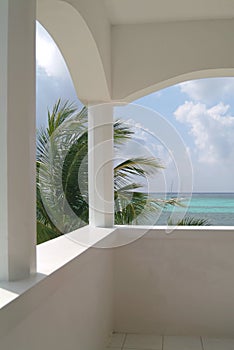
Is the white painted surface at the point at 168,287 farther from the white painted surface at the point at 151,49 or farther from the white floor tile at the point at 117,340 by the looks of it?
the white painted surface at the point at 151,49

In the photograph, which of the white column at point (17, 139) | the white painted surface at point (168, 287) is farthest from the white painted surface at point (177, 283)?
the white column at point (17, 139)

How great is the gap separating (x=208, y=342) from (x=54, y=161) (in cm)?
302

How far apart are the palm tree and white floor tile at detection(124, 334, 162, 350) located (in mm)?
2030

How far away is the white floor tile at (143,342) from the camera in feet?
10.2

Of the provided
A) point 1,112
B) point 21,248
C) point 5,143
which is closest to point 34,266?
point 21,248

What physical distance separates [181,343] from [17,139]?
2.36 m

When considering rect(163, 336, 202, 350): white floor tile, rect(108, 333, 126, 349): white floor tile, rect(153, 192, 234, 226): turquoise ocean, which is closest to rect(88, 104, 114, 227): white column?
rect(108, 333, 126, 349): white floor tile

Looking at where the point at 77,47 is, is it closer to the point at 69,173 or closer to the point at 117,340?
the point at 117,340

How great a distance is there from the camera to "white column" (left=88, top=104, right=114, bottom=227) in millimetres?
3545

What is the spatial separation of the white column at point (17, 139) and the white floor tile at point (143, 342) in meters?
1.79

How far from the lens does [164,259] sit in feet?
11.3

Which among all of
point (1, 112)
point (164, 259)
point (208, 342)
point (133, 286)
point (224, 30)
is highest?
point (224, 30)

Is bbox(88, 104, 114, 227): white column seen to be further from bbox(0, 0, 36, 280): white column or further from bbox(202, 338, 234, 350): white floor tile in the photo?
bbox(0, 0, 36, 280): white column

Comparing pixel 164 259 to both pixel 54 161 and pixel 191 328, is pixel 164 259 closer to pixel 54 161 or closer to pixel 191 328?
pixel 191 328
